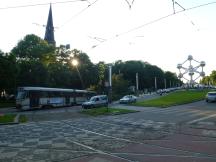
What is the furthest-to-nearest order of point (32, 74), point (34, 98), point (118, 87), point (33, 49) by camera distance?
point (118, 87) → point (33, 49) → point (32, 74) → point (34, 98)

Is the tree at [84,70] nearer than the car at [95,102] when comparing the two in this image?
No

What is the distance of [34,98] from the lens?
133ft

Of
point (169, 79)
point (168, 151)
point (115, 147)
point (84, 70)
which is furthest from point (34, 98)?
point (169, 79)

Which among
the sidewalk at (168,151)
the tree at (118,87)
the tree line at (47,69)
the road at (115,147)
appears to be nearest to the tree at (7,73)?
the tree line at (47,69)

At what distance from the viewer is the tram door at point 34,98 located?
3988 centimetres

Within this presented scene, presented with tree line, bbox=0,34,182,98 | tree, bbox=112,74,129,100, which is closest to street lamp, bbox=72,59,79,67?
tree line, bbox=0,34,182,98

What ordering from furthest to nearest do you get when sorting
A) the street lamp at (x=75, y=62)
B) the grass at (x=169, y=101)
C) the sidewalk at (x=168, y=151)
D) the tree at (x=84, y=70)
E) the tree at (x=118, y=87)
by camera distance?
the street lamp at (x=75, y=62)
the tree at (x=84, y=70)
the tree at (x=118, y=87)
the grass at (x=169, y=101)
the sidewalk at (x=168, y=151)

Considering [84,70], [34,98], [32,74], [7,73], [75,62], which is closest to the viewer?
[34,98]

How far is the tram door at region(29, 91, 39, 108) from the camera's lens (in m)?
39.9

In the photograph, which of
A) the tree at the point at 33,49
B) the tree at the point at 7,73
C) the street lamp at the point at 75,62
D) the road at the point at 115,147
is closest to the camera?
the road at the point at 115,147

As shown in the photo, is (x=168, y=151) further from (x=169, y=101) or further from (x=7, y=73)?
(x=7, y=73)

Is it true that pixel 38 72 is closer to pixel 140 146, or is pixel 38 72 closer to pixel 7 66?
pixel 7 66

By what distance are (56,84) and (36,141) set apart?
49134 millimetres

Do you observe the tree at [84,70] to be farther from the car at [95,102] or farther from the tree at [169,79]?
the tree at [169,79]
